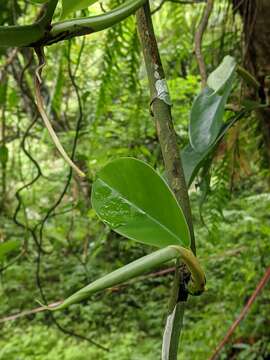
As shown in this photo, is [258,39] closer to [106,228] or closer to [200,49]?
[200,49]

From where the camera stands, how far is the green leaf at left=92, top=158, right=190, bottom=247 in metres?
0.17

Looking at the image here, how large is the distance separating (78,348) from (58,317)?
0.40 m

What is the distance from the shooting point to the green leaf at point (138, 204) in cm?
17

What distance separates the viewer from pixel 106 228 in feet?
4.12

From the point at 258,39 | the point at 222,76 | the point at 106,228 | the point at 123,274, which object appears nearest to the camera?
the point at 123,274

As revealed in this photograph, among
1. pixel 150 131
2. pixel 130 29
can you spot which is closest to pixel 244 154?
pixel 130 29

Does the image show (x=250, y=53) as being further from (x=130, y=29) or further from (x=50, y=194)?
(x=50, y=194)

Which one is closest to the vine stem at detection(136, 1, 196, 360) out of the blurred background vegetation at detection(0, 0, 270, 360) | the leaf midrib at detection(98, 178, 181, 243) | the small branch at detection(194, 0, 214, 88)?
the leaf midrib at detection(98, 178, 181, 243)

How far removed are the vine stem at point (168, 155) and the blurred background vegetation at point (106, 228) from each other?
292mm

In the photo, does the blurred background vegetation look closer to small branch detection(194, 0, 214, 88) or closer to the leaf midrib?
small branch detection(194, 0, 214, 88)

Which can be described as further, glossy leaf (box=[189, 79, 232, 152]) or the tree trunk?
the tree trunk

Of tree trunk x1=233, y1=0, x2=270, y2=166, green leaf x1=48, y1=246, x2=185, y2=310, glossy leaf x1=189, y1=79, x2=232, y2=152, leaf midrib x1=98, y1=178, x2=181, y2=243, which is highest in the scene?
tree trunk x1=233, y1=0, x2=270, y2=166

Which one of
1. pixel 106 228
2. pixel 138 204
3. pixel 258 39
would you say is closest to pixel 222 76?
pixel 138 204

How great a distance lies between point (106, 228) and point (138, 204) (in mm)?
1074
